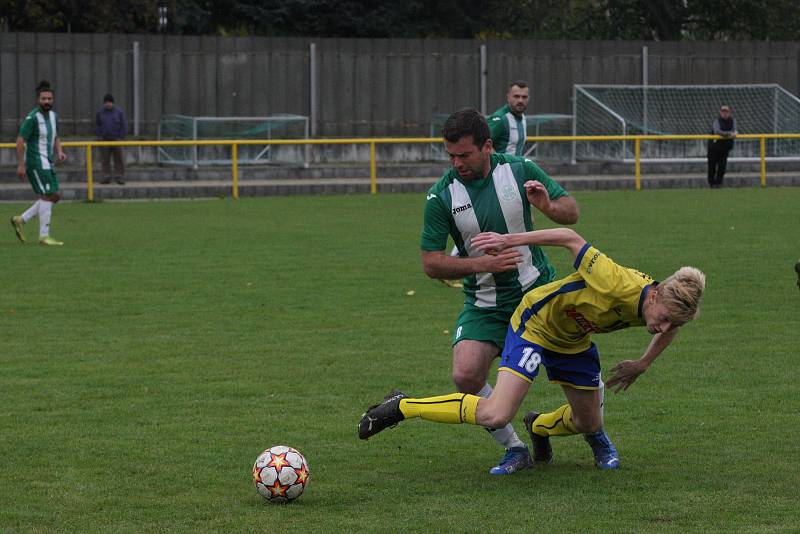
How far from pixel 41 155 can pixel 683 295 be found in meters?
13.2

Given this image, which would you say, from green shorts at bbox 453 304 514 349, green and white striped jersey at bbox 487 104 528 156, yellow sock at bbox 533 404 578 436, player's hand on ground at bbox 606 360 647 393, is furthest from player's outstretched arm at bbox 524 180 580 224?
green and white striped jersey at bbox 487 104 528 156

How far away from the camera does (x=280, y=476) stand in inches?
227

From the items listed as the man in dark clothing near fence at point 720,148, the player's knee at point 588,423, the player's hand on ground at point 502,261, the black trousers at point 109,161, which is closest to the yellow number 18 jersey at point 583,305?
the player's hand on ground at point 502,261

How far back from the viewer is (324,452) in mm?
6719

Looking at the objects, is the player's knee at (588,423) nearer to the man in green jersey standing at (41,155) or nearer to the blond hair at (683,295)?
the blond hair at (683,295)

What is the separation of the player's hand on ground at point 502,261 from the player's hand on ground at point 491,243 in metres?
0.07

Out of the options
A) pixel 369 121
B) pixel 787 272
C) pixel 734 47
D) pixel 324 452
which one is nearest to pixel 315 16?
pixel 369 121

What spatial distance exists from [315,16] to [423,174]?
14143 millimetres

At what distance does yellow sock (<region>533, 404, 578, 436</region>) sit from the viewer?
641 cm

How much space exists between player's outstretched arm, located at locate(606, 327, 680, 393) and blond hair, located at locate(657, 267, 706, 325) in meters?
0.33

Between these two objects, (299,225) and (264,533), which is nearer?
(264,533)

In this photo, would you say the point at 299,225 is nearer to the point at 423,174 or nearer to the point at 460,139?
the point at 423,174

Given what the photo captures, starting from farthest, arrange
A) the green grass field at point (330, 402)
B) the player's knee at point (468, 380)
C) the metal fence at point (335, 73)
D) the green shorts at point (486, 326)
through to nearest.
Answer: the metal fence at point (335, 73)
the green shorts at point (486, 326)
the player's knee at point (468, 380)
the green grass field at point (330, 402)

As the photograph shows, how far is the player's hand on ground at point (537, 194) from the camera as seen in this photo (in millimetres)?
5984
